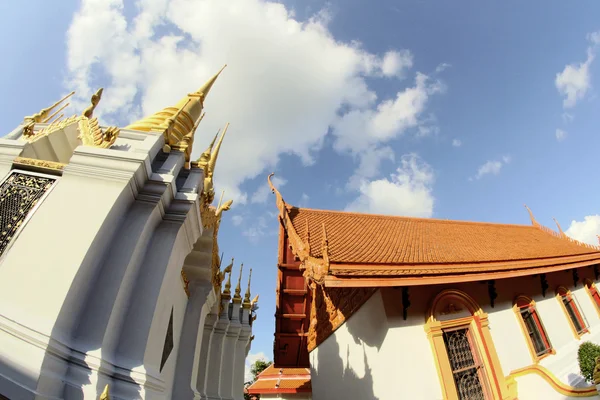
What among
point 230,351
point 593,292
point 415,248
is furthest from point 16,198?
point 593,292

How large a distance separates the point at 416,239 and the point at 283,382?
5358 mm

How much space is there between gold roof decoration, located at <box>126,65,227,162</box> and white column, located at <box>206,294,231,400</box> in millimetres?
3432

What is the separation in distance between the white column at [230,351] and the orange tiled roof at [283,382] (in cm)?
255

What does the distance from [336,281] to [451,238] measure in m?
5.76

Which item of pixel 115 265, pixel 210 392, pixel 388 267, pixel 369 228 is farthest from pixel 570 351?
pixel 115 265

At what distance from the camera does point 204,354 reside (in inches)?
213

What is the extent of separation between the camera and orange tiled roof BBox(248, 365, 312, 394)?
7824 millimetres

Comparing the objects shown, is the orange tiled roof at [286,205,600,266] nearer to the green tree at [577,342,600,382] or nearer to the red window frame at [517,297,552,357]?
the red window frame at [517,297,552,357]

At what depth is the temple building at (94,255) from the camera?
6.79 feet

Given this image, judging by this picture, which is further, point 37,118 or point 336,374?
point 336,374

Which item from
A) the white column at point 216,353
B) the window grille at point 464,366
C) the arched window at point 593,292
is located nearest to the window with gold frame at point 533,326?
the window grille at point 464,366

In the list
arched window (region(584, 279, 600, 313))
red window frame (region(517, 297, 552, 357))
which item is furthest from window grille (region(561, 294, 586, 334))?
red window frame (region(517, 297, 552, 357))

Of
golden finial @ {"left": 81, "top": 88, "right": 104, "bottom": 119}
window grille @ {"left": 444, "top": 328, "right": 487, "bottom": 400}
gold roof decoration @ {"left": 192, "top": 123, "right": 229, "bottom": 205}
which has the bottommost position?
window grille @ {"left": 444, "top": 328, "right": 487, "bottom": 400}

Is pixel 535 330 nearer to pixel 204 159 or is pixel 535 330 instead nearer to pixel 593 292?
pixel 593 292
